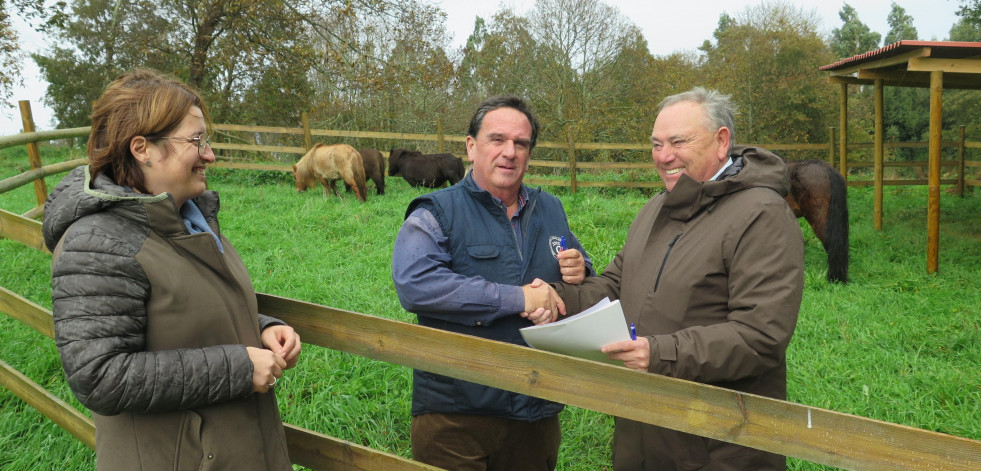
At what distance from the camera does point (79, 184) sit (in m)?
1.55

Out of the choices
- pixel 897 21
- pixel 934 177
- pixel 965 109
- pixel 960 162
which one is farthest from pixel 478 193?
pixel 897 21

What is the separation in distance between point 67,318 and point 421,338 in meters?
0.89

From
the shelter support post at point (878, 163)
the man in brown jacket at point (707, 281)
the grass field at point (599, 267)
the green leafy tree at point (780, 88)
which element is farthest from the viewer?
the green leafy tree at point (780, 88)

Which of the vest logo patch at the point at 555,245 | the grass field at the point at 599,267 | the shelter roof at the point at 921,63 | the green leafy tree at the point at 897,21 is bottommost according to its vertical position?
the grass field at the point at 599,267

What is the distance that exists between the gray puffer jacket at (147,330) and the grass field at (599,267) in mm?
2159

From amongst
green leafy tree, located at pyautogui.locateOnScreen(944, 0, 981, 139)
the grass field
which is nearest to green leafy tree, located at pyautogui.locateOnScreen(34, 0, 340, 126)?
the grass field

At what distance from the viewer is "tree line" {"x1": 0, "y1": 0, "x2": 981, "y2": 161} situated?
17328 millimetres

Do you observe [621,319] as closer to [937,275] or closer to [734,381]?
[734,381]

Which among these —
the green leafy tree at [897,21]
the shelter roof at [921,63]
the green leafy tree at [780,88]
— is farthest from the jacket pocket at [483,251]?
the green leafy tree at [897,21]

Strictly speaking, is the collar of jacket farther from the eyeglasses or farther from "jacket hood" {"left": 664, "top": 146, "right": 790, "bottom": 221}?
the eyeglasses

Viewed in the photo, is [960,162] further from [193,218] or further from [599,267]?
[193,218]

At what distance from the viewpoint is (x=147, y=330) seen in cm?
149

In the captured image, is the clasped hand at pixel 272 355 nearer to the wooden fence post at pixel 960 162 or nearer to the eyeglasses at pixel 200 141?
the eyeglasses at pixel 200 141

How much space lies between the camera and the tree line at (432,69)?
17.3 metres
